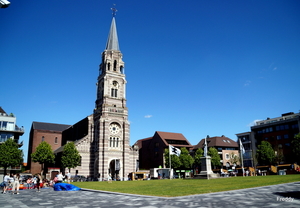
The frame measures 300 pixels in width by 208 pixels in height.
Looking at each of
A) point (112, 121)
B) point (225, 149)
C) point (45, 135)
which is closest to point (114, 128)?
point (112, 121)

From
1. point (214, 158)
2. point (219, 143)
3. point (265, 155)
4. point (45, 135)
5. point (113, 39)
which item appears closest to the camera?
point (265, 155)

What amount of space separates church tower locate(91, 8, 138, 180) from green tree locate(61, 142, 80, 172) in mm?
5632

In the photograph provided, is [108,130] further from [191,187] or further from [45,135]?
[191,187]

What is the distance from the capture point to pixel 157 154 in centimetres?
8588

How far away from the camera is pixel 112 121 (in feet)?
224

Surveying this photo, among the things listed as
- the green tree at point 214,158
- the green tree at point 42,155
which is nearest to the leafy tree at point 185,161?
the green tree at point 214,158

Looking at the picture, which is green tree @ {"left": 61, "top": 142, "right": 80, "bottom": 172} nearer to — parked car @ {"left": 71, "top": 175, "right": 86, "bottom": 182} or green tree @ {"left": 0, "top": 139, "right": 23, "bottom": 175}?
parked car @ {"left": 71, "top": 175, "right": 86, "bottom": 182}

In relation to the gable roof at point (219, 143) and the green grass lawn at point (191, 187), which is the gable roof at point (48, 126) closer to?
the gable roof at point (219, 143)

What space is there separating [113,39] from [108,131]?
30518 mm

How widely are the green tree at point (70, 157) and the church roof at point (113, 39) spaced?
32.9 m

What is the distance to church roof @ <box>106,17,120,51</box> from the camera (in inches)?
3093

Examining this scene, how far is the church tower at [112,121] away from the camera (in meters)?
65.3

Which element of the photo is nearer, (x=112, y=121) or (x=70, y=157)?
(x=70, y=157)

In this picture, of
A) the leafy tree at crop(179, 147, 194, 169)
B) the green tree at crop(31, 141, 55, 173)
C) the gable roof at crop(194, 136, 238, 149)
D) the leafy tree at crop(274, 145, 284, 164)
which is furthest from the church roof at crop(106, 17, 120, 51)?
the leafy tree at crop(274, 145, 284, 164)
